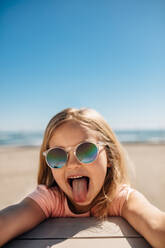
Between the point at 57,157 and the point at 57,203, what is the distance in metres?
0.40


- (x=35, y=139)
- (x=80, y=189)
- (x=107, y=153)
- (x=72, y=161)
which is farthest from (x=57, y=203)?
(x=35, y=139)

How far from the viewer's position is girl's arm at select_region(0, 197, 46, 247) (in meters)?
1.28

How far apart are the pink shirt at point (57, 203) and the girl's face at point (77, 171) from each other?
0.10 meters

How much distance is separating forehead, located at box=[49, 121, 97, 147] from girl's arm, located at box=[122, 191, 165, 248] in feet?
1.98

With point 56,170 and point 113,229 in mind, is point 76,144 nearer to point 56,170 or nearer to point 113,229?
point 56,170

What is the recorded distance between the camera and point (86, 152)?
5.28 ft

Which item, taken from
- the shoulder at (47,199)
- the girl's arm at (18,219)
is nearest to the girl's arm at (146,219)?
the shoulder at (47,199)

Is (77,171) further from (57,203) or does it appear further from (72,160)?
(57,203)


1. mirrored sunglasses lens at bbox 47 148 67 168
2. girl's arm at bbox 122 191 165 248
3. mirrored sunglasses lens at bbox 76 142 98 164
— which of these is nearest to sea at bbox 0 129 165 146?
mirrored sunglasses lens at bbox 47 148 67 168

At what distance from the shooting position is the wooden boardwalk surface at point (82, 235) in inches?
48.8

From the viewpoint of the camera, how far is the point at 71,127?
1728 millimetres

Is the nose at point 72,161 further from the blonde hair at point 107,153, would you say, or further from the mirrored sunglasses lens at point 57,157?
the blonde hair at point 107,153

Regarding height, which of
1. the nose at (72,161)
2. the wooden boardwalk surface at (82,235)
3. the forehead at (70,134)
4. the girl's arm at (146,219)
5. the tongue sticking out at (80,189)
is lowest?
the wooden boardwalk surface at (82,235)

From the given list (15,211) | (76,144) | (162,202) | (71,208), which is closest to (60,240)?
(15,211)
